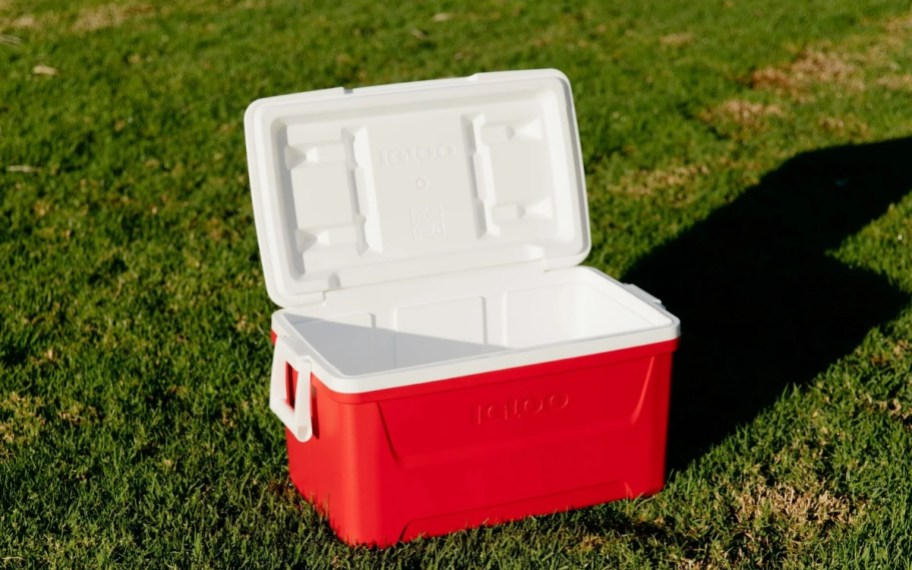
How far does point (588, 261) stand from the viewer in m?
4.78

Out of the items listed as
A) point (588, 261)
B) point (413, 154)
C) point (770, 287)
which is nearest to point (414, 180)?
point (413, 154)

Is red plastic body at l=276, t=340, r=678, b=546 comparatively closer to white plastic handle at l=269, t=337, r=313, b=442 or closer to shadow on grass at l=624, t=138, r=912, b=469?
white plastic handle at l=269, t=337, r=313, b=442

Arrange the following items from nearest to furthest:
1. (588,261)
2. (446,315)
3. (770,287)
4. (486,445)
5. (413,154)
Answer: (486,445), (413,154), (446,315), (770,287), (588,261)

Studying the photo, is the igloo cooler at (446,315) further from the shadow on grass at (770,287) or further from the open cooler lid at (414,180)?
the shadow on grass at (770,287)

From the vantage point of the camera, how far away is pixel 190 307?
4.46 metres

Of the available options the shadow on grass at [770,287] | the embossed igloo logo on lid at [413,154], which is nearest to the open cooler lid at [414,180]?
the embossed igloo logo on lid at [413,154]

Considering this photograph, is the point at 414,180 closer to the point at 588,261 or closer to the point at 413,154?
the point at 413,154

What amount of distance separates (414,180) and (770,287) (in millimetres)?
1832

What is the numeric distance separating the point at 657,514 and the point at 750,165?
2.97 meters

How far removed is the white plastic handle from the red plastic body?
3 cm

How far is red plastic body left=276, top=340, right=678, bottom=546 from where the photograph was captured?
2.88 metres

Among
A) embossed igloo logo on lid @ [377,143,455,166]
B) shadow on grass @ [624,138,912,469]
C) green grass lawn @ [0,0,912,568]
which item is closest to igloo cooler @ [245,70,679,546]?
embossed igloo logo on lid @ [377,143,455,166]

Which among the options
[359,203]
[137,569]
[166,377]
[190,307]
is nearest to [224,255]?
[190,307]

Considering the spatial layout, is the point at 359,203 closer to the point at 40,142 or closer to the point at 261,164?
the point at 261,164
